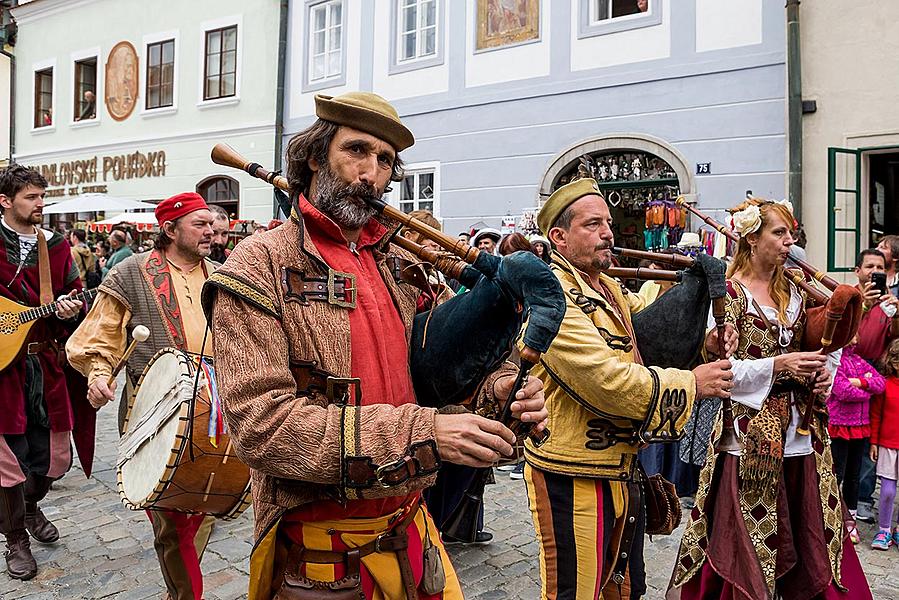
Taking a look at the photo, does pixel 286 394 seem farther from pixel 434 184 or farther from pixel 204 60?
pixel 204 60

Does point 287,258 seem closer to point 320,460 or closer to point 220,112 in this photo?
point 320,460

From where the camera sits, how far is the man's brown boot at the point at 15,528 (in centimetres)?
409

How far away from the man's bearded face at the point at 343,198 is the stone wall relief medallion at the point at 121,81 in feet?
53.5

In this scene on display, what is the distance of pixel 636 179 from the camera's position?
32.9ft

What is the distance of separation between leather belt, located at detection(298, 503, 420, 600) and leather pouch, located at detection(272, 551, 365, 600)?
0.02 m

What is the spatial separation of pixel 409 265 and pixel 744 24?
27.8 ft

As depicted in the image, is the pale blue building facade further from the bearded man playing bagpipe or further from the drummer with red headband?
the bearded man playing bagpipe

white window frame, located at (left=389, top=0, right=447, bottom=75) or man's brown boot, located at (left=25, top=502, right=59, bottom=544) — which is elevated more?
white window frame, located at (left=389, top=0, right=447, bottom=75)

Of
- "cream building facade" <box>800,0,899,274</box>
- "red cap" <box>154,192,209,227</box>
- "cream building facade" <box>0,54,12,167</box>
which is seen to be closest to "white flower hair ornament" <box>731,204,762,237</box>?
"red cap" <box>154,192,209,227</box>

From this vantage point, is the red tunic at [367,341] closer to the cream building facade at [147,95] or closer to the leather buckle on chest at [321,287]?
the leather buckle on chest at [321,287]

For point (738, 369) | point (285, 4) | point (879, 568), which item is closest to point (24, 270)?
point (738, 369)

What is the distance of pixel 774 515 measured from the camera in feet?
10.6

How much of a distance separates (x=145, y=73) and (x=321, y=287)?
16361mm

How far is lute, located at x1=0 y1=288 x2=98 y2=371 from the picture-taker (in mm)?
4238
